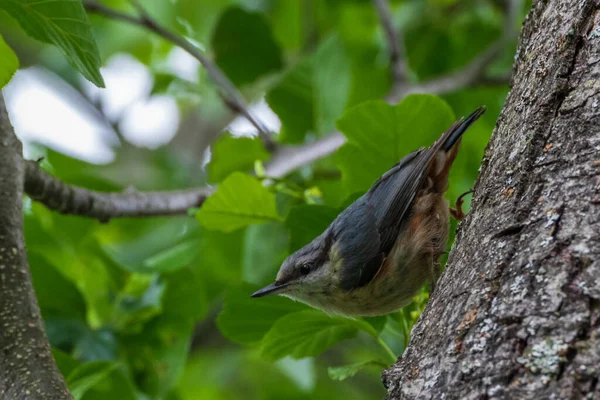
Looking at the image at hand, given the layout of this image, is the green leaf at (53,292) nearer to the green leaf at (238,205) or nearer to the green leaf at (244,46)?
the green leaf at (238,205)

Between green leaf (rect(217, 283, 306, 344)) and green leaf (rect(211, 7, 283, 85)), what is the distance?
2234mm

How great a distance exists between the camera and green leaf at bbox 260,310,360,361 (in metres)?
2.15

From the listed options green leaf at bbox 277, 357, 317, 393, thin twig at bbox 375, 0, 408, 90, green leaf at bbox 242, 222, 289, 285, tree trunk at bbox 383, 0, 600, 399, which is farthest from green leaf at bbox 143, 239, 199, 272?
thin twig at bbox 375, 0, 408, 90

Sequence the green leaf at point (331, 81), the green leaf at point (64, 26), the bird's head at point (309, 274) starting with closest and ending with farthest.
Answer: the green leaf at point (64, 26), the bird's head at point (309, 274), the green leaf at point (331, 81)

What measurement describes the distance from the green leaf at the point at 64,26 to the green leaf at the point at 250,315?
2.94ft

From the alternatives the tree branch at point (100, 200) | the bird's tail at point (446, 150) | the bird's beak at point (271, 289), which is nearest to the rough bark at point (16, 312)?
the tree branch at point (100, 200)

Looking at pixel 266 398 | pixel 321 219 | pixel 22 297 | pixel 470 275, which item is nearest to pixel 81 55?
pixel 22 297

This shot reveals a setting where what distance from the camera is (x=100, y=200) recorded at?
279cm

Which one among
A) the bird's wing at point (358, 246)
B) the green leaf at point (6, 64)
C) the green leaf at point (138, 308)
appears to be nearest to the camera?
the green leaf at point (6, 64)

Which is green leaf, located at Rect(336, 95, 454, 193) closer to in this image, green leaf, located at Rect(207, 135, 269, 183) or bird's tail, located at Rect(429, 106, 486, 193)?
bird's tail, located at Rect(429, 106, 486, 193)

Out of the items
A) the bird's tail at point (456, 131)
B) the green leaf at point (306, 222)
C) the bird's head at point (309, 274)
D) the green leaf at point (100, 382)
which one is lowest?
the green leaf at point (100, 382)

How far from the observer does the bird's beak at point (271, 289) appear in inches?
101

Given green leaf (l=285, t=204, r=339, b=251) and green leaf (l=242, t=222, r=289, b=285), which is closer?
green leaf (l=285, t=204, r=339, b=251)

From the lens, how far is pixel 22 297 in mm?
2068
